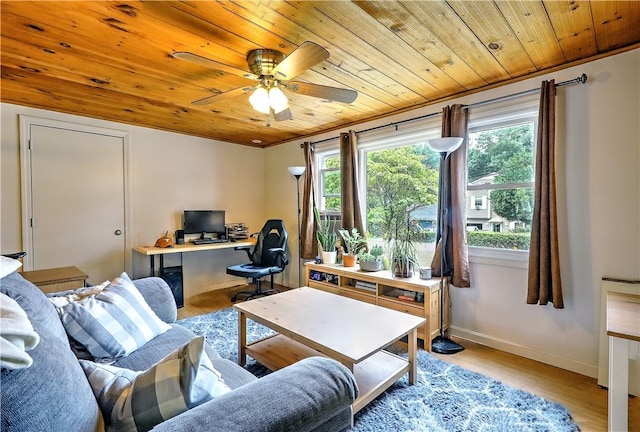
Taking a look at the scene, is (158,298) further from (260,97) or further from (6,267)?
(260,97)

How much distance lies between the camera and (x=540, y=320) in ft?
7.53

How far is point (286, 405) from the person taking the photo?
0.81 metres

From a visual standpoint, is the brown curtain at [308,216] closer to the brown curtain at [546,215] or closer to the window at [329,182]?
the window at [329,182]

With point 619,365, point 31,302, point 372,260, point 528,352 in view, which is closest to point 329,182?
point 372,260

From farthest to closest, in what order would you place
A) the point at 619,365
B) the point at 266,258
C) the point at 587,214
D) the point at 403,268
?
1. the point at 266,258
2. the point at 403,268
3. the point at 587,214
4. the point at 619,365

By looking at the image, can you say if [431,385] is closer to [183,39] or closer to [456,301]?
[456,301]

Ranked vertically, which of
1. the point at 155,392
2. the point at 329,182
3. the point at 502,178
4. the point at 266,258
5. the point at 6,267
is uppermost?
the point at 329,182

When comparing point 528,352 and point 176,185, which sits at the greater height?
point 176,185

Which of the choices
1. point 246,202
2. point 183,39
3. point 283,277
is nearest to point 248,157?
point 246,202

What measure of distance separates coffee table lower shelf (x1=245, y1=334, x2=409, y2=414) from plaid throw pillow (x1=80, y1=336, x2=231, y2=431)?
106 centimetres

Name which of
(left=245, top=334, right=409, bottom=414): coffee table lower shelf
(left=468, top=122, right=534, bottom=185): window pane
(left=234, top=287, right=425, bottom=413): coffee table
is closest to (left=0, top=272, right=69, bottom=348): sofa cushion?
(left=234, top=287, right=425, bottom=413): coffee table

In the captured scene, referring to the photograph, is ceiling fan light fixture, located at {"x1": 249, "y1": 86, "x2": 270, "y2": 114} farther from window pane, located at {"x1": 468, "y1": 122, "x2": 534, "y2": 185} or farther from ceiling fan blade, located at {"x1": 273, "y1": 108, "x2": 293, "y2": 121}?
window pane, located at {"x1": 468, "y1": 122, "x2": 534, "y2": 185}

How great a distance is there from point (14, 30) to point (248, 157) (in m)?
3.11

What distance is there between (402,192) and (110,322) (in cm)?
273
